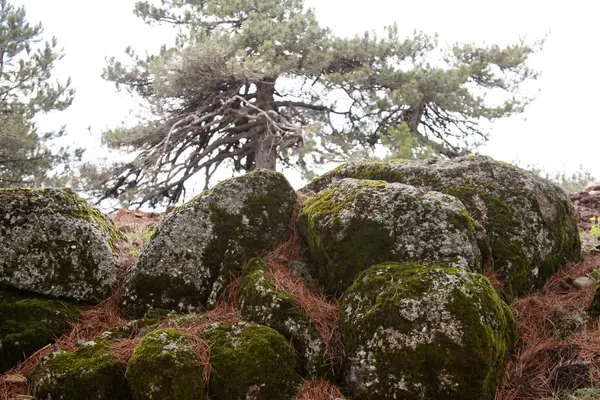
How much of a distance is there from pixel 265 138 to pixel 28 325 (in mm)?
8931

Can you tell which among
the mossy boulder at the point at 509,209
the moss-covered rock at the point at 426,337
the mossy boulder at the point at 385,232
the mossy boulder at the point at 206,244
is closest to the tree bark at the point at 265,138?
the mossy boulder at the point at 509,209

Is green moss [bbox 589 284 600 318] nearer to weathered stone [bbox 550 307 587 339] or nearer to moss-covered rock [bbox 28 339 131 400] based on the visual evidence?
weathered stone [bbox 550 307 587 339]

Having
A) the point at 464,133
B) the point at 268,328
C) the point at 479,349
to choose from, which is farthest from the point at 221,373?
the point at 464,133

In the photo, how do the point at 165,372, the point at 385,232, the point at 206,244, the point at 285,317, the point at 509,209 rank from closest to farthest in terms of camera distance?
the point at 165,372 → the point at 285,317 → the point at 385,232 → the point at 206,244 → the point at 509,209

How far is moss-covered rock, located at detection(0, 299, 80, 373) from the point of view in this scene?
11.2ft

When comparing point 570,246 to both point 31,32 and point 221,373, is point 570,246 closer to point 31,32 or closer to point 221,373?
point 221,373

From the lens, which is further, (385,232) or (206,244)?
(206,244)

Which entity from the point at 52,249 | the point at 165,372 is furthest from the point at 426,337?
the point at 52,249

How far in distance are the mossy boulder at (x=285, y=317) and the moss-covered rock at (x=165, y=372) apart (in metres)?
0.60

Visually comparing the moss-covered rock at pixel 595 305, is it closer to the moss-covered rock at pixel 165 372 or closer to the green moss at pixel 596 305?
the green moss at pixel 596 305

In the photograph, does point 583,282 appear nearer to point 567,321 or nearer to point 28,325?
point 567,321

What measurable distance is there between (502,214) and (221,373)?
9.23ft

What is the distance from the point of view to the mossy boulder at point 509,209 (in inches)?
160

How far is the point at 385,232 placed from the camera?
3.70 meters
